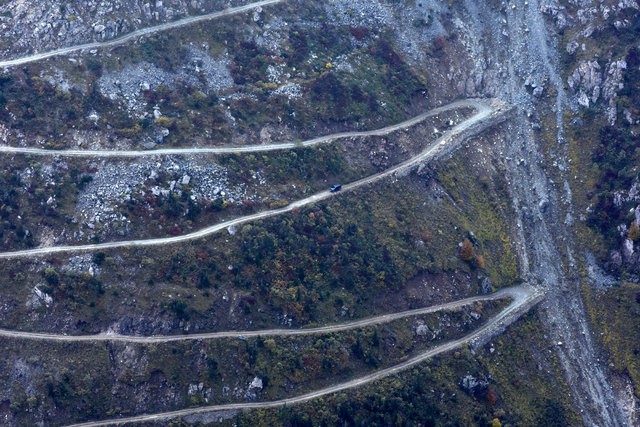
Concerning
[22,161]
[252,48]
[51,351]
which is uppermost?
[252,48]

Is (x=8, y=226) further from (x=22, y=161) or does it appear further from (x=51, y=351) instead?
(x=51, y=351)

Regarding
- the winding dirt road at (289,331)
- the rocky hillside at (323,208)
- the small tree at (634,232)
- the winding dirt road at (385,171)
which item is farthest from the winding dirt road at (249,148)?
the small tree at (634,232)

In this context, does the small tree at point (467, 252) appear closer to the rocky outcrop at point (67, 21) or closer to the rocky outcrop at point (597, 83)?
the rocky outcrop at point (597, 83)

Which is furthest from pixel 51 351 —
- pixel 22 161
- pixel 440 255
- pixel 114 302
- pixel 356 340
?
pixel 440 255

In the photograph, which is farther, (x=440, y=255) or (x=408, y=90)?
(x=408, y=90)

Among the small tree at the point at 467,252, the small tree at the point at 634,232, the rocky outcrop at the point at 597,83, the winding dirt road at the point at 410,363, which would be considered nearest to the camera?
the winding dirt road at the point at 410,363

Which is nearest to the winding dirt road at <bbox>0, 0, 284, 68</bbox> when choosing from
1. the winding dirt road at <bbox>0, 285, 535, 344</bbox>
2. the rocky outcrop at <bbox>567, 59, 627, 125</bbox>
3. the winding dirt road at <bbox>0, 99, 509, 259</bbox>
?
the winding dirt road at <bbox>0, 99, 509, 259</bbox>

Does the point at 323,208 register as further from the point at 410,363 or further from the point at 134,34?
the point at 134,34
